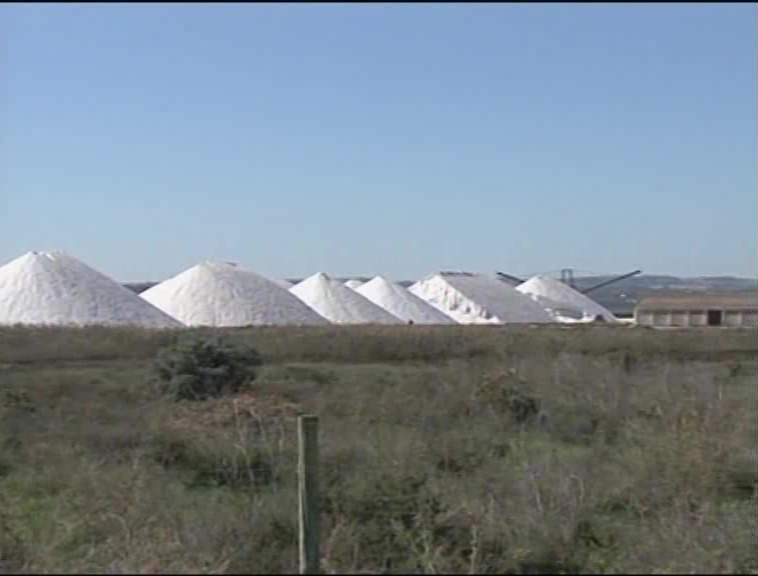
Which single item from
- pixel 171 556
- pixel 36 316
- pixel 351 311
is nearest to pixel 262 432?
pixel 171 556

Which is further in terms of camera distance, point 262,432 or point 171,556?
point 262,432

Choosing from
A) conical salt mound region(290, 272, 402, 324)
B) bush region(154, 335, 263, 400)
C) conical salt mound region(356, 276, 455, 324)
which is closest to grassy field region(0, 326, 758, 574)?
bush region(154, 335, 263, 400)

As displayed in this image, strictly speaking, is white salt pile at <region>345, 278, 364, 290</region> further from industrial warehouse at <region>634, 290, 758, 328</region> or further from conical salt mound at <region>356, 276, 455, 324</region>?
industrial warehouse at <region>634, 290, 758, 328</region>

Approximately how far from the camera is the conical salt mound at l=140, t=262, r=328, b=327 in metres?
65.8

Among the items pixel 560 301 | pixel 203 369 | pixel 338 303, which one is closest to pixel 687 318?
pixel 560 301

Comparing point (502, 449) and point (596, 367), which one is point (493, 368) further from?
point (502, 449)

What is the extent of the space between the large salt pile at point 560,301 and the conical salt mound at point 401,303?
11359 millimetres

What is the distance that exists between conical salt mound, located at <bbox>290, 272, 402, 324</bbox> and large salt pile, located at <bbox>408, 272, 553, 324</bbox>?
26.2 feet

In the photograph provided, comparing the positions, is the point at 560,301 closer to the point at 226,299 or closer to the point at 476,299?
the point at 476,299

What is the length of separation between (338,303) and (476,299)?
14.6 metres

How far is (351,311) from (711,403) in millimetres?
62971

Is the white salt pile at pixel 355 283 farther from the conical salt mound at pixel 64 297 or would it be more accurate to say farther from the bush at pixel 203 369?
the bush at pixel 203 369

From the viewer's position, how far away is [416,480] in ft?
26.2

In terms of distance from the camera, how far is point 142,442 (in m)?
15.4
